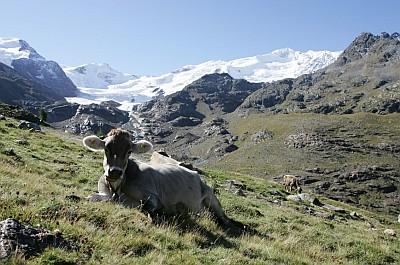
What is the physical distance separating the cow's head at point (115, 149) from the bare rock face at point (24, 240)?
4046mm

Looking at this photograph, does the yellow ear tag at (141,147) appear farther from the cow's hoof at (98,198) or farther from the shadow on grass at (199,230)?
the shadow on grass at (199,230)

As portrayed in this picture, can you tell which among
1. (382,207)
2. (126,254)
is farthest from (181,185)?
(382,207)

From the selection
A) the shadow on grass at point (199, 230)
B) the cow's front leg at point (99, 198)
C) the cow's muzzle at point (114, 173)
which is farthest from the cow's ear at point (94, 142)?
the shadow on grass at point (199, 230)

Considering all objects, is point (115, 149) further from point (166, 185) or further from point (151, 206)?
point (166, 185)

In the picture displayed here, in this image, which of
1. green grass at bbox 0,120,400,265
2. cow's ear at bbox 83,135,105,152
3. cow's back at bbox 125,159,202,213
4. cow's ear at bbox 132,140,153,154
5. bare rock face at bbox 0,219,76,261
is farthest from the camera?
cow's ear at bbox 132,140,153,154

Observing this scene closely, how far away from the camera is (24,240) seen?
8117 mm

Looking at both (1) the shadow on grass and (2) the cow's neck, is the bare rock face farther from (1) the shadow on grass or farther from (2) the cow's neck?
(2) the cow's neck

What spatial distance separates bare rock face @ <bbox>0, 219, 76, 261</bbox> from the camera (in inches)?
306

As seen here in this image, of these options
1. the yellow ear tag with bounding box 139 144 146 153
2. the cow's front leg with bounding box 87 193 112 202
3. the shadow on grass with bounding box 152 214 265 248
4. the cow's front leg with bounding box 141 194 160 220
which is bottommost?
the shadow on grass with bounding box 152 214 265 248

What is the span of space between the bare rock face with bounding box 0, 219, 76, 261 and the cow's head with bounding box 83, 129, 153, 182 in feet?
13.3

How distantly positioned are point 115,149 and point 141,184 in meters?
1.22

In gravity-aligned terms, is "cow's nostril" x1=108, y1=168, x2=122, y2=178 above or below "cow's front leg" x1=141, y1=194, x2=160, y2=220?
above

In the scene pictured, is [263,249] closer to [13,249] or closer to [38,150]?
[13,249]

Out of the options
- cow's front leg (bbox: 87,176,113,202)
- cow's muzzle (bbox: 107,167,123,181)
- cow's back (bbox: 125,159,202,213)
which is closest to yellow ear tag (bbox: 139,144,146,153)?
cow's back (bbox: 125,159,202,213)
